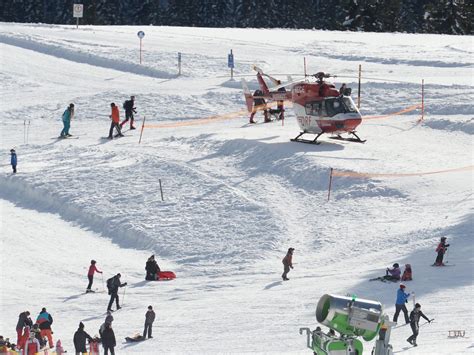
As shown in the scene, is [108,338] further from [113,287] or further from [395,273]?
[395,273]

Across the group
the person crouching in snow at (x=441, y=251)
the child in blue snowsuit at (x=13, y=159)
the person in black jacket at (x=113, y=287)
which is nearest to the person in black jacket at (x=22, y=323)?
the person in black jacket at (x=113, y=287)

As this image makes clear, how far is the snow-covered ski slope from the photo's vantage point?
25.5m

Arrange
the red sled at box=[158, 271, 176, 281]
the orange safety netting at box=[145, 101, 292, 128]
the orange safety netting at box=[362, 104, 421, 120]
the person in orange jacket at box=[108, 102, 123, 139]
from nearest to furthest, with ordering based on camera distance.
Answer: the red sled at box=[158, 271, 176, 281]
the person in orange jacket at box=[108, 102, 123, 139]
the orange safety netting at box=[362, 104, 421, 120]
the orange safety netting at box=[145, 101, 292, 128]

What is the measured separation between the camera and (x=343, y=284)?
26.3 metres

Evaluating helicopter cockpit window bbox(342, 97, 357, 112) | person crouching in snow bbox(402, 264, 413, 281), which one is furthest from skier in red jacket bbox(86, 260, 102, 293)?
helicopter cockpit window bbox(342, 97, 357, 112)

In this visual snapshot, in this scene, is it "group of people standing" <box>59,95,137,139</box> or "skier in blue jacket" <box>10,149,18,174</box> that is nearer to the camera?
"skier in blue jacket" <box>10,149,18,174</box>

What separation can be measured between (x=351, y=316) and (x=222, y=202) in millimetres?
18915

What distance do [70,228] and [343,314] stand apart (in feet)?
65.5

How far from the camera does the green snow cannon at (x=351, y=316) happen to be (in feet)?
48.2

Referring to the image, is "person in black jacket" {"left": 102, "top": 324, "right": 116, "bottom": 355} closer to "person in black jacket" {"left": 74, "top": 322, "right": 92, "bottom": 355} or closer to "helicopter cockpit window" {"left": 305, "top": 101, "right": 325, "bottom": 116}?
"person in black jacket" {"left": 74, "top": 322, "right": 92, "bottom": 355}

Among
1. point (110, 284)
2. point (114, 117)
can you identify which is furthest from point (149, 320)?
point (114, 117)

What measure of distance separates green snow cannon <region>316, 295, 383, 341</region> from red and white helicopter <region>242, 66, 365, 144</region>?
2108 cm

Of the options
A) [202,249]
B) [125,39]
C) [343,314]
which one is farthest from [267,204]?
[125,39]

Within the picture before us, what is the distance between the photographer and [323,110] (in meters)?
36.1
